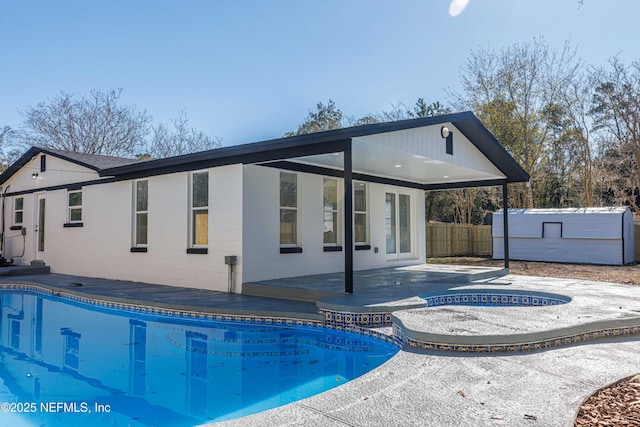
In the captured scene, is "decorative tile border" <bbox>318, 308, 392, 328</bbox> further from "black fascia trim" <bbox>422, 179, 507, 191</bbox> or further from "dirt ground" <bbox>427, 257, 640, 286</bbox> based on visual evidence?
"dirt ground" <bbox>427, 257, 640, 286</bbox>

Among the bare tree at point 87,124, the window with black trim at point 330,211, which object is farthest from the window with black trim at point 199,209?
the bare tree at point 87,124

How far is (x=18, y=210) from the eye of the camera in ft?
48.0

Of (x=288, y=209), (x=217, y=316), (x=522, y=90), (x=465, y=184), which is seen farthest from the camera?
(x=522, y=90)

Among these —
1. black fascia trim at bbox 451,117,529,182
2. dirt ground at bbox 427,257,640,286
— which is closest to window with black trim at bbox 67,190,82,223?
black fascia trim at bbox 451,117,529,182

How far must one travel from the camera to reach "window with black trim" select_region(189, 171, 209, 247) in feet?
29.7

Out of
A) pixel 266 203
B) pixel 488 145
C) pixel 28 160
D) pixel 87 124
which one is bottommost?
pixel 266 203

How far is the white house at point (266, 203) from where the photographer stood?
796cm

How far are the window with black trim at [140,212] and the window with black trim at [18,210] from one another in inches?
257

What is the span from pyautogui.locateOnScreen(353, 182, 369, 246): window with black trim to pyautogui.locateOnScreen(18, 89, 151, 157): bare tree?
66.5 ft

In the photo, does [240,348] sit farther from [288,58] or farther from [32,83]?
[32,83]

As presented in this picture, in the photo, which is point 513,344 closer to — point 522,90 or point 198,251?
point 198,251

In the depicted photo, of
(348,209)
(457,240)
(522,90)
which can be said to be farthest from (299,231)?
(522,90)

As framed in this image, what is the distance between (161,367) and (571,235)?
1538cm

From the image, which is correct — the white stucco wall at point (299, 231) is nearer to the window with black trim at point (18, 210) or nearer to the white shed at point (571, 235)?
the white shed at point (571, 235)
